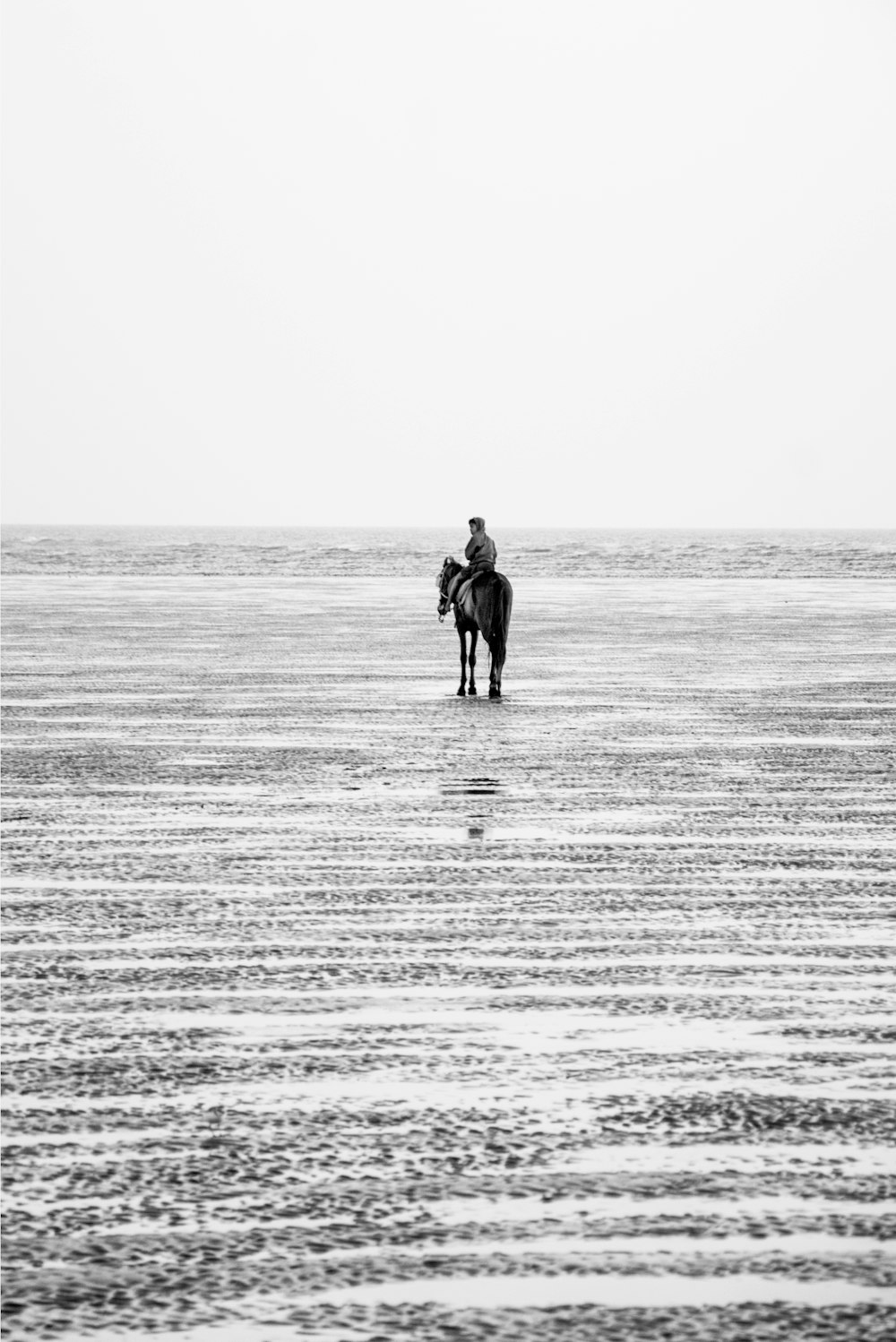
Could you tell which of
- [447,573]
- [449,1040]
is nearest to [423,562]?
[447,573]

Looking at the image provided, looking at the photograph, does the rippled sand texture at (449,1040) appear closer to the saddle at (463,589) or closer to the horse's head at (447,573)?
the saddle at (463,589)

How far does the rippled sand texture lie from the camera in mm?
3678

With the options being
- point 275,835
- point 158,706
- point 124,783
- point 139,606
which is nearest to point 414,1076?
point 275,835

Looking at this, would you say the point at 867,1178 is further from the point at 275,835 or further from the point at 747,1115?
the point at 275,835

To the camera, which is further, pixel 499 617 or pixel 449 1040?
pixel 499 617

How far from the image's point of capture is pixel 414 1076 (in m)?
4.98

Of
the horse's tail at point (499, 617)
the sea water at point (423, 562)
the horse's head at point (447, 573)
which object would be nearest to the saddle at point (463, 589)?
the horse's tail at point (499, 617)

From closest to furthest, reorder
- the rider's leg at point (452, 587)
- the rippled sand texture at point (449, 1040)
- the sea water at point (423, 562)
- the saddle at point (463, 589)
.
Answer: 1. the rippled sand texture at point (449, 1040)
2. the saddle at point (463, 589)
3. the rider's leg at point (452, 587)
4. the sea water at point (423, 562)

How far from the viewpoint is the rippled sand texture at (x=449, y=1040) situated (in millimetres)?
3678

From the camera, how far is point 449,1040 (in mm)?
5332

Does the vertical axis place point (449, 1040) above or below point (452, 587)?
below

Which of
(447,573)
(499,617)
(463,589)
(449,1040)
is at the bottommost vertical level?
(449,1040)

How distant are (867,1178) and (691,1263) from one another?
637 mm

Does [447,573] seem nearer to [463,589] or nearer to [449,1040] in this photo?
[463,589]
